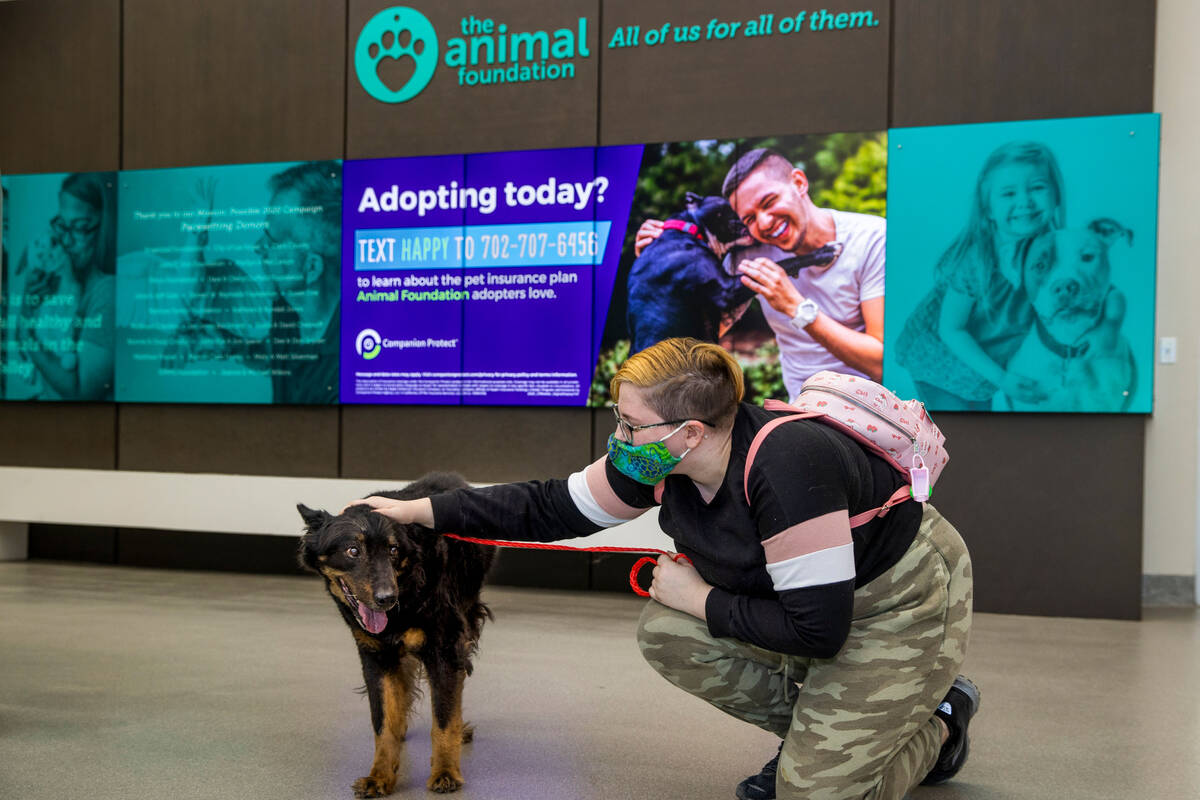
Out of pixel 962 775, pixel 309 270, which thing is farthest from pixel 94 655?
pixel 962 775

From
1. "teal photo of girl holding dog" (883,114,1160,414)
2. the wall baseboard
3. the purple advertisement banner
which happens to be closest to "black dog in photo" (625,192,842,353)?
the purple advertisement banner

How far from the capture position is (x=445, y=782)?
258 cm

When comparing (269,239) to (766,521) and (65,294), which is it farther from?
(766,521)

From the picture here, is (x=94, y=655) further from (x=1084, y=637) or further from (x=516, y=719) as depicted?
(x=1084, y=637)

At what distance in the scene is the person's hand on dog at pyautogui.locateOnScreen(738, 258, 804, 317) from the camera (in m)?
5.47

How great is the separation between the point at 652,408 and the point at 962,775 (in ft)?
4.86

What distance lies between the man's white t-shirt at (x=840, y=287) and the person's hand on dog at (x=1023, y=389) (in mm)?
705

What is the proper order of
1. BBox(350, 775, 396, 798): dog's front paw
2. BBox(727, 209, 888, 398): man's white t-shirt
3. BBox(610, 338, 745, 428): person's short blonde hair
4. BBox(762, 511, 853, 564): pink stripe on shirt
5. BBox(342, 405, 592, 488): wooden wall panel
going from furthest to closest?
BBox(342, 405, 592, 488): wooden wall panel, BBox(727, 209, 888, 398): man's white t-shirt, BBox(350, 775, 396, 798): dog's front paw, BBox(610, 338, 745, 428): person's short blonde hair, BBox(762, 511, 853, 564): pink stripe on shirt

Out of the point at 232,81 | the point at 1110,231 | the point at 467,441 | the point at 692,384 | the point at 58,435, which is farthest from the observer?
the point at 58,435

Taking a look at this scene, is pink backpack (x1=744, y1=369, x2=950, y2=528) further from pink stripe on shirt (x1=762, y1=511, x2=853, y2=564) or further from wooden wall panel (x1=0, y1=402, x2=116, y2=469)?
wooden wall panel (x1=0, y1=402, x2=116, y2=469)

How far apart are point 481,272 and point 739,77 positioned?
1.78 m

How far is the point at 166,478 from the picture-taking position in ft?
20.5

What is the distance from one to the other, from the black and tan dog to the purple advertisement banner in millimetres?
3201

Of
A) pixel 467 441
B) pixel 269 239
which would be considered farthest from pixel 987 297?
pixel 269 239
